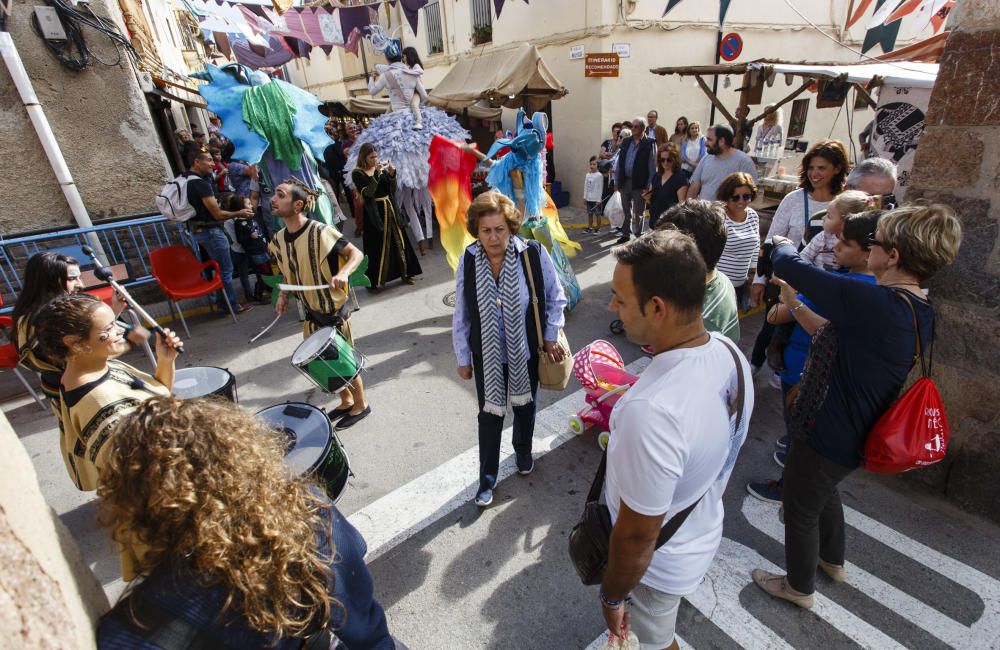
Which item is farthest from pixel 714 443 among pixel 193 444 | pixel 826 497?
pixel 193 444

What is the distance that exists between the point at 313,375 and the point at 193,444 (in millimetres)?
2258

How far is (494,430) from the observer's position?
2.85 meters

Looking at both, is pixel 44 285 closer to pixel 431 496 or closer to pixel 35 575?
pixel 431 496

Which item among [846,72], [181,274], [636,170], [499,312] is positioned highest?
[846,72]

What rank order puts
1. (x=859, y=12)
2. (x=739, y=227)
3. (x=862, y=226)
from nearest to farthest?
(x=862, y=226)
(x=739, y=227)
(x=859, y=12)

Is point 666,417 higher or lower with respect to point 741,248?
higher

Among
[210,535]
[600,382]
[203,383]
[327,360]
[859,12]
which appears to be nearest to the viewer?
[210,535]

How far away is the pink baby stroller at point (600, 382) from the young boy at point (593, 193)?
19.6 ft

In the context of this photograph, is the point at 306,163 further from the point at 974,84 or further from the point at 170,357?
the point at 974,84

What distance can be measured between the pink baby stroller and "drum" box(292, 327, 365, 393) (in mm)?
1646

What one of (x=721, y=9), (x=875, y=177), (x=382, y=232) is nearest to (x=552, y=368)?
(x=875, y=177)

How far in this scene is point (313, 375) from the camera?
129 inches

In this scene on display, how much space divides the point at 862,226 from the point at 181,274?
6.44m

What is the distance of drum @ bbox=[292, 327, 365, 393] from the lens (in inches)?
125
